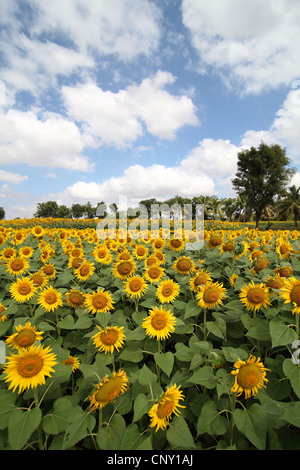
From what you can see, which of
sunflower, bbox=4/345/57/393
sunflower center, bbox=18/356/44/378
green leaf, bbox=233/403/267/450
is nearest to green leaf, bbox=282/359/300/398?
green leaf, bbox=233/403/267/450

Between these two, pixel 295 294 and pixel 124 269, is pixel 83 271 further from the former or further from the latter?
pixel 295 294

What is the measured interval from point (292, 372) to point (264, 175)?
164 feet

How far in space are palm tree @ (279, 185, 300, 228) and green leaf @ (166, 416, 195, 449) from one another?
61.5m

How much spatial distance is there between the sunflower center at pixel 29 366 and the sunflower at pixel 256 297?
1948 mm

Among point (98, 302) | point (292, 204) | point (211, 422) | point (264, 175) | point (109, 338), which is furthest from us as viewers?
point (292, 204)

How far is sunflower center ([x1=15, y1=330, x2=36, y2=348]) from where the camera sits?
183cm

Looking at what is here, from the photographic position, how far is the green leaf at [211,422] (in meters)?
1.57

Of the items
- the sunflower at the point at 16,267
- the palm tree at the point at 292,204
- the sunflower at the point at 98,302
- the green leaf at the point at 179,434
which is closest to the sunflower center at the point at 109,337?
the sunflower at the point at 98,302

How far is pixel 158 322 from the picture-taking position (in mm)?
2236

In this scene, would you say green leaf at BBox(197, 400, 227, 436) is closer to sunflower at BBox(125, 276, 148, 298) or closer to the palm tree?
sunflower at BBox(125, 276, 148, 298)

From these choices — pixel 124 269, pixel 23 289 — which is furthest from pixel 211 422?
pixel 23 289

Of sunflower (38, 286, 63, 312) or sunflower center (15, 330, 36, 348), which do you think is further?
sunflower (38, 286, 63, 312)
